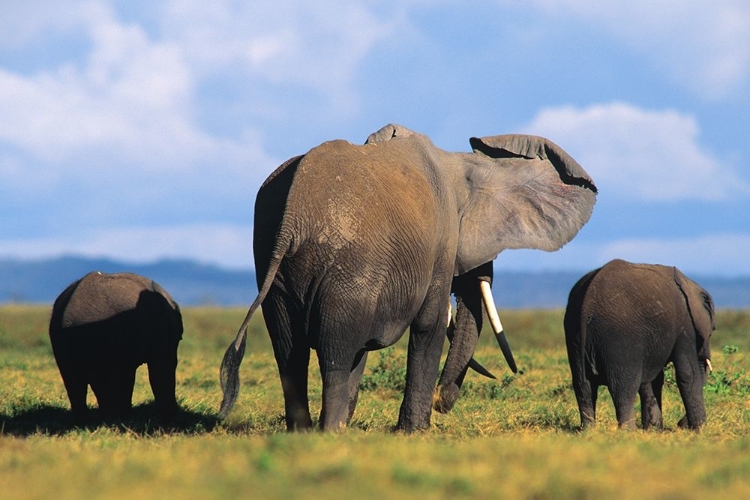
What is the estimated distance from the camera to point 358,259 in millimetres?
9703

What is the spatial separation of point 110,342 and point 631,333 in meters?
5.75

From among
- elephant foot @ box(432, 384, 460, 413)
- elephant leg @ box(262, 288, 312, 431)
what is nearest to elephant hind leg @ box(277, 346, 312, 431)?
elephant leg @ box(262, 288, 312, 431)

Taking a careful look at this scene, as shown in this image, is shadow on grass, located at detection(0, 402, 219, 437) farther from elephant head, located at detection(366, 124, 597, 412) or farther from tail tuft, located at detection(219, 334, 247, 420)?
elephant head, located at detection(366, 124, 597, 412)

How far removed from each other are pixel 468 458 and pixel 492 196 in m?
5.71

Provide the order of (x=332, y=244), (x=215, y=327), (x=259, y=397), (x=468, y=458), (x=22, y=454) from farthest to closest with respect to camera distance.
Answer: (x=215, y=327) → (x=259, y=397) → (x=332, y=244) → (x=22, y=454) → (x=468, y=458)

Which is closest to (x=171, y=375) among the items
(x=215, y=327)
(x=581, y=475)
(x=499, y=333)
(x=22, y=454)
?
(x=499, y=333)

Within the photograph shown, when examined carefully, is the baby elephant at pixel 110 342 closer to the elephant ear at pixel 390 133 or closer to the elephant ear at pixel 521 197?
the elephant ear at pixel 390 133

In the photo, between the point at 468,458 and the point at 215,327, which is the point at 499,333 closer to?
the point at 468,458

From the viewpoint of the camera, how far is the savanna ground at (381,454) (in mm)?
6180

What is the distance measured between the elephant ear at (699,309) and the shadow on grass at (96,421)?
532 cm

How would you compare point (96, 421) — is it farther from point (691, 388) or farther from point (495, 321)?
point (691, 388)

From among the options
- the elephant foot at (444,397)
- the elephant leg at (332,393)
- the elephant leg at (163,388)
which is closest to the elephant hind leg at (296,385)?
the elephant leg at (332,393)

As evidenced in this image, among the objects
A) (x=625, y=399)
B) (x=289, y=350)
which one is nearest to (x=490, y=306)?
(x=625, y=399)

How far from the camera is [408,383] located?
11.4 metres
